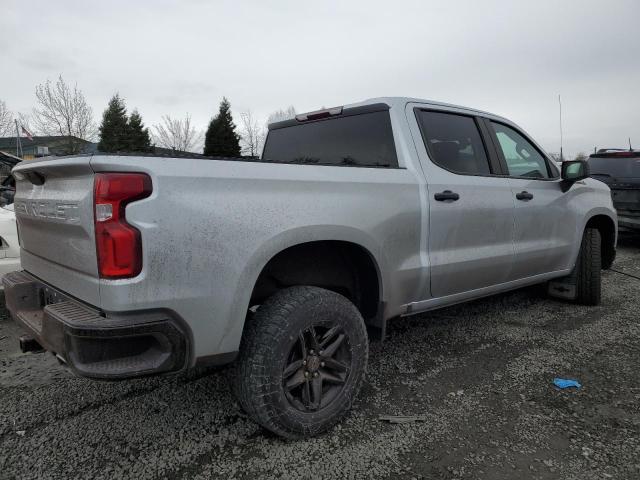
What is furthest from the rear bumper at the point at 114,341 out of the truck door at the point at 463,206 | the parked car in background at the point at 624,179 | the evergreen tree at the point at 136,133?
the evergreen tree at the point at 136,133

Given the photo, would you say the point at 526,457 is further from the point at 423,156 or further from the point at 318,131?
the point at 318,131

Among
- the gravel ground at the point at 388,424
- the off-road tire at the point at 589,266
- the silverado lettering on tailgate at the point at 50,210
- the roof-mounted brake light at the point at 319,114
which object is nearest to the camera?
the silverado lettering on tailgate at the point at 50,210

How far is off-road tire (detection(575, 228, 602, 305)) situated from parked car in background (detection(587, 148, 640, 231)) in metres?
4.33

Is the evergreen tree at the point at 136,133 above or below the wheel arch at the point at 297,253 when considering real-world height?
above

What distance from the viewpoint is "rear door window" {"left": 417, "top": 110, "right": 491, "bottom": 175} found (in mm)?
3076

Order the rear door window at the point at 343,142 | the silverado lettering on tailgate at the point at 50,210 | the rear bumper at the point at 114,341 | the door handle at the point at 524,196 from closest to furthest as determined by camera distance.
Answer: the rear bumper at the point at 114,341
the silverado lettering on tailgate at the point at 50,210
the rear door window at the point at 343,142
the door handle at the point at 524,196

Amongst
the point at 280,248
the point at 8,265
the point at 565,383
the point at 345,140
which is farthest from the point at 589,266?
the point at 8,265

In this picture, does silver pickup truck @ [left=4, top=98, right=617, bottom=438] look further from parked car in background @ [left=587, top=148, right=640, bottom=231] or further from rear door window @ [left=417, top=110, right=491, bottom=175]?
parked car in background @ [left=587, top=148, right=640, bottom=231]

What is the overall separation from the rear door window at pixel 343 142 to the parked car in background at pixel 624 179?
6642 mm

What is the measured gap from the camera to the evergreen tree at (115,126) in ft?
82.7

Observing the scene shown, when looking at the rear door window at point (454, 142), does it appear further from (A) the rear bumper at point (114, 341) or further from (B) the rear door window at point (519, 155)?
(A) the rear bumper at point (114, 341)

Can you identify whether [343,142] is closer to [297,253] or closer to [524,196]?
[297,253]

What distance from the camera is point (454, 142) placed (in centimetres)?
325

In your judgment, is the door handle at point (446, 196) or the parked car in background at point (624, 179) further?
the parked car in background at point (624, 179)
